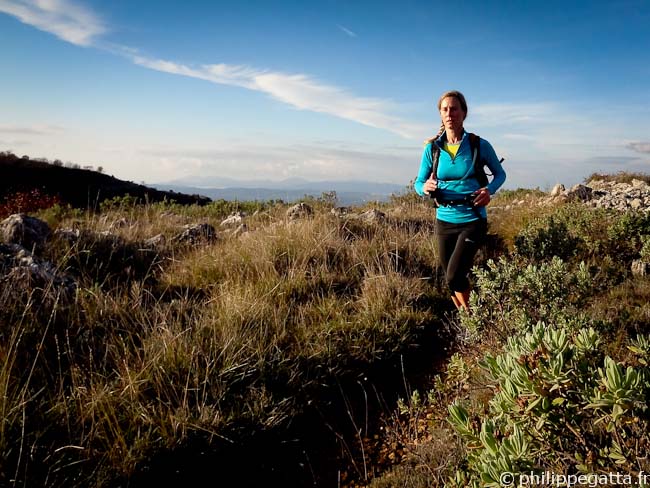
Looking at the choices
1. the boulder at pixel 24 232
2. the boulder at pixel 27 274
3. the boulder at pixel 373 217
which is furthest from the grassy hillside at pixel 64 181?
the boulder at pixel 27 274

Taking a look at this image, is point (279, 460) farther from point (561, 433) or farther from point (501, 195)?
point (501, 195)

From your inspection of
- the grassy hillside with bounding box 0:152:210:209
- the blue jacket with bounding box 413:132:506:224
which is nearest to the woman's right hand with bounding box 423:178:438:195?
the blue jacket with bounding box 413:132:506:224

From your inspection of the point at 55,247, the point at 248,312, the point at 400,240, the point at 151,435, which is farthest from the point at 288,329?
the point at 55,247

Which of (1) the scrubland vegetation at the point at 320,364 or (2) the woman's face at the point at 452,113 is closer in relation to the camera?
(1) the scrubland vegetation at the point at 320,364

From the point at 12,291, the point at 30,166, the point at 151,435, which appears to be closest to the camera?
the point at 151,435

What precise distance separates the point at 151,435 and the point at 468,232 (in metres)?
3.29

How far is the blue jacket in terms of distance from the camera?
411cm

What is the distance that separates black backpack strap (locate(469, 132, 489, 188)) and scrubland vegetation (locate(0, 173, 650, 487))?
0.92 meters

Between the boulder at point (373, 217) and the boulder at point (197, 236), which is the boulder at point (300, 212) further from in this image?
the boulder at point (197, 236)

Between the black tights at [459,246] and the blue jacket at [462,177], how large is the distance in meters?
0.08

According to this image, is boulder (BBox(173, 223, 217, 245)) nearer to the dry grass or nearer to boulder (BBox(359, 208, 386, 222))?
the dry grass

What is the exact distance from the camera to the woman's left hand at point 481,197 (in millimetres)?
3924

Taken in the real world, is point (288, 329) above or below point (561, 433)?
below

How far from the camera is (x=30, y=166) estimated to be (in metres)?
26.4
